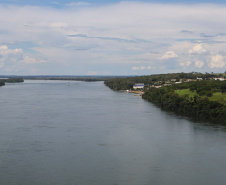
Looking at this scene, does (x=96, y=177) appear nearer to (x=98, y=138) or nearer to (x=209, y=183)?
(x=209, y=183)

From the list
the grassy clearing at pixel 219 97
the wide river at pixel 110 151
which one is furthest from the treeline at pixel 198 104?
the wide river at pixel 110 151

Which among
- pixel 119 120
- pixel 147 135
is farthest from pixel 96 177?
pixel 119 120

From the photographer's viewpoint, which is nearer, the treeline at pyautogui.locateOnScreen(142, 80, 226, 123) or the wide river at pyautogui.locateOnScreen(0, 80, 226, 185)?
the wide river at pyautogui.locateOnScreen(0, 80, 226, 185)

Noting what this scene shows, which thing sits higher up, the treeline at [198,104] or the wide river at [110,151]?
the treeline at [198,104]

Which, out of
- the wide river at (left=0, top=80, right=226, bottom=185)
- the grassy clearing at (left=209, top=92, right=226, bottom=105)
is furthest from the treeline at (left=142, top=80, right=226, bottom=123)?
the wide river at (left=0, top=80, right=226, bottom=185)

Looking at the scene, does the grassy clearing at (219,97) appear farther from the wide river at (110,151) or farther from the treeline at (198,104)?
the wide river at (110,151)

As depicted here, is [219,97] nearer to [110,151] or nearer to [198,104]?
[198,104]

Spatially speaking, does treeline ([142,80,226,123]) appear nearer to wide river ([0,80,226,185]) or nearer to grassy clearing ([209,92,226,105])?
grassy clearing ([209,92,226,105])

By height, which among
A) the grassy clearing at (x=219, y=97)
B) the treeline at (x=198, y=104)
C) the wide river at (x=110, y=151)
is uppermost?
the grassy clearing at (x=219, y=97)
